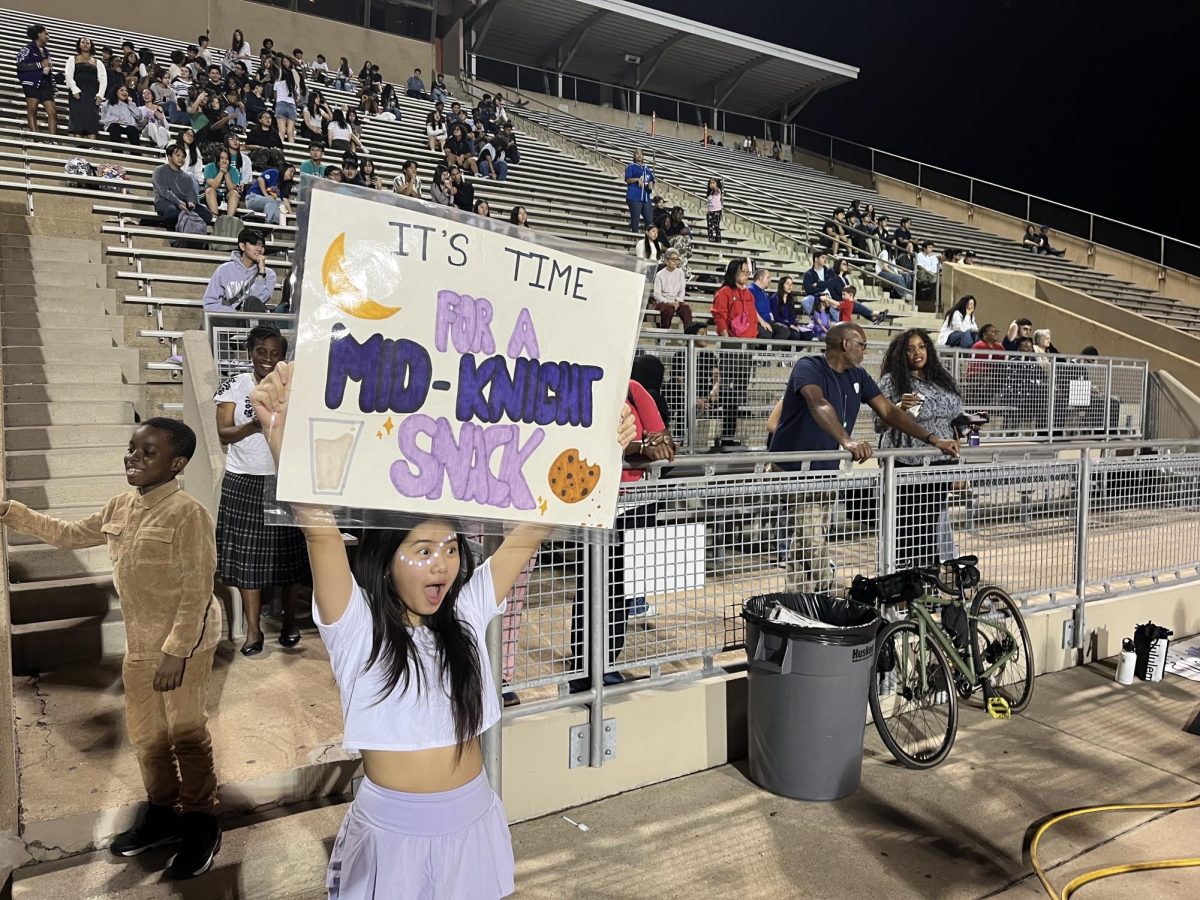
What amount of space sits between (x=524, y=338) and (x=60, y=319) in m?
7.17

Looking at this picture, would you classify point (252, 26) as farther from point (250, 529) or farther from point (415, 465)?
point (415, 465)

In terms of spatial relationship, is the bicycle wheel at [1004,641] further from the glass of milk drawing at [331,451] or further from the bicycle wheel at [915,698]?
the glass of milk drawing at [331,451]

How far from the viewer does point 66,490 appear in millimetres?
5754

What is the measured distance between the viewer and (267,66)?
1783 centimetres

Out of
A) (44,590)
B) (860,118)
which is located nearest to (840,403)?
(44,590)

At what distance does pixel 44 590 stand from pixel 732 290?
7545 mm

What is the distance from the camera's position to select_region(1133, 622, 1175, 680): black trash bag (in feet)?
18.8

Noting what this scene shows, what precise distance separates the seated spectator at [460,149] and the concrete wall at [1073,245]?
16510 mm

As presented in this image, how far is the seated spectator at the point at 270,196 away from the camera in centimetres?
1138

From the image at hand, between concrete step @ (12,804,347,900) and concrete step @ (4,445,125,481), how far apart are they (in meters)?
3.47

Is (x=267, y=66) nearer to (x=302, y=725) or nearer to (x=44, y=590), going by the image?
(x=44, y=590)

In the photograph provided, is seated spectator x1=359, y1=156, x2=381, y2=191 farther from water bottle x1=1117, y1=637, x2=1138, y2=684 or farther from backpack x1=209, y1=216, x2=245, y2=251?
water bottle x1=1117, y1=637, x2=1138, y2=684

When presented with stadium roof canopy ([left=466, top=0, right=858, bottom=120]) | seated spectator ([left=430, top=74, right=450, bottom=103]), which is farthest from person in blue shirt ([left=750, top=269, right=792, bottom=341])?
stadium roof canopy ([left=466, top=0, right=858, bottom=120])

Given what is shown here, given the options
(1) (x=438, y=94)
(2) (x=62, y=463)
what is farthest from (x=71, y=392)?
(1) (x=438, y=94)
